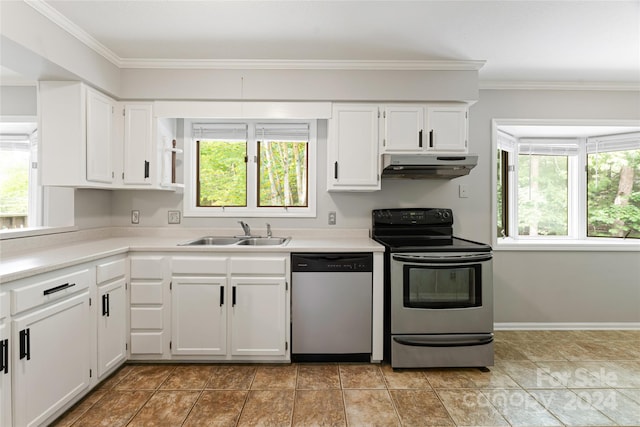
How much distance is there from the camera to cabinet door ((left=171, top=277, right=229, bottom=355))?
2.64 meters

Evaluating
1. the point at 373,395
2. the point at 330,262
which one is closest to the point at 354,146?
the point at 330,262

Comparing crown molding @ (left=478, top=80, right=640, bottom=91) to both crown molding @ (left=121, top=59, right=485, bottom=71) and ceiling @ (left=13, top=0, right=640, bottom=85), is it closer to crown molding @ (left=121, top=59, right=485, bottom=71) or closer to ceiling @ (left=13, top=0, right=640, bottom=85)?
ceiling @ (left=13, top=0, right=640, bottom=85)

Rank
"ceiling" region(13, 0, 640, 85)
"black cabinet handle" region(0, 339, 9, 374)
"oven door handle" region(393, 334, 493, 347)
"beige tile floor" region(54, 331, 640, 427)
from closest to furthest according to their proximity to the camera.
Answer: "black cabinet handle" region(0, 339, 9, 374) → "beige tile floor" region(54, 331, 640, 427) → "ceiling" region(13, 0, 640, 85) → "oven door handle" region(393, 334, 493, 347)

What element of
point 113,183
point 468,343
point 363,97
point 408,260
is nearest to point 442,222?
point 408,260

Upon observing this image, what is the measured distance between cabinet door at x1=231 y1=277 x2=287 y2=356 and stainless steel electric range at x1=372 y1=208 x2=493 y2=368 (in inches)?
32.0

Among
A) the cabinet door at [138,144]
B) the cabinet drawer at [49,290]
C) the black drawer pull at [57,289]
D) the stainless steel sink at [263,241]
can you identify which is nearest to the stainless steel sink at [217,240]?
the stainless steel sink at [263,241]

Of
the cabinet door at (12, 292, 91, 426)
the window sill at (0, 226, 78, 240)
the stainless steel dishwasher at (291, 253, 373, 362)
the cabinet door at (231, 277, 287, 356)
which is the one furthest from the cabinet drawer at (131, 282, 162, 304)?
the stainless steel dishwasher at (291, 253, 373, 362)

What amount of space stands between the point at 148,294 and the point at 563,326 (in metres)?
3.75

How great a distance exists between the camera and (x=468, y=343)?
8.58ft

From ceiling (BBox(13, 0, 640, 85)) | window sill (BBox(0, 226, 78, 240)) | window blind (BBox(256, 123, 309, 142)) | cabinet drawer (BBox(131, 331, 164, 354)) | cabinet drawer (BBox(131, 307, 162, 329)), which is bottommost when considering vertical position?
cabinet drawer (BBox(131, 331, 164, 354))

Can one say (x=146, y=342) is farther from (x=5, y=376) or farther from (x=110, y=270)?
(x=5, y=376)

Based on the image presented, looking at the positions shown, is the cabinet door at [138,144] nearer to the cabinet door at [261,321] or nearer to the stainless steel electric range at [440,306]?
the cabinet door at [261,321]

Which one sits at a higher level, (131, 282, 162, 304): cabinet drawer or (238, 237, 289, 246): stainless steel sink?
(238, 237, 289, 246): stainless steel sink

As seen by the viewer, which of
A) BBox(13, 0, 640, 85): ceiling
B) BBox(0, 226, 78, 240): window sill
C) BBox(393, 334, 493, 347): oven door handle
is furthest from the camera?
BBox(393, 334, 493, 347): oven door handle
